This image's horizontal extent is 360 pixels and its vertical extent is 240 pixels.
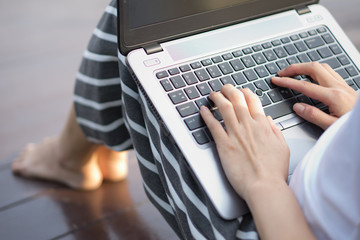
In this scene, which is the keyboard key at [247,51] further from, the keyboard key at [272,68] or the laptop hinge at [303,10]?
the laptop hinge at [303,10]

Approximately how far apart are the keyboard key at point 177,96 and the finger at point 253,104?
0.08 meters

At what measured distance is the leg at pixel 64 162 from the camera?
3.13 ft

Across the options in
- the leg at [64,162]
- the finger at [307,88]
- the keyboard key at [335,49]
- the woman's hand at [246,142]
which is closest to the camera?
the woman's hand at [246,142]

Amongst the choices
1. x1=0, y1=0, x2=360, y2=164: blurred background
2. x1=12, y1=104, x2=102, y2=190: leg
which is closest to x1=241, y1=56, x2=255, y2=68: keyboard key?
x1=12, y1=104, x2=102, y2=190: leg

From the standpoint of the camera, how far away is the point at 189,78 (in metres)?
0.58

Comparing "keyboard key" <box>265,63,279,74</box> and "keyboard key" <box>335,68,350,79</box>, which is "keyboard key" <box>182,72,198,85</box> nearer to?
"keyboard key" <box>265,63,279,74</box>

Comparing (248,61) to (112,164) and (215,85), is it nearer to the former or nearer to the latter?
(215,85)

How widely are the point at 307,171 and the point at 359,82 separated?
28 cm

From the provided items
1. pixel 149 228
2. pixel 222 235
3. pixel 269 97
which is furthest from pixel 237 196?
pixel 149 228

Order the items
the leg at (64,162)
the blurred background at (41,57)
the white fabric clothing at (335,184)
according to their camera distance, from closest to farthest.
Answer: the white fabric clothing at (335,184)
the leg at (64,162)
the blurred background at (41,57)

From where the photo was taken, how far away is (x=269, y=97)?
1.95ft

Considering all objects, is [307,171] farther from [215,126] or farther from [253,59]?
[253,59]

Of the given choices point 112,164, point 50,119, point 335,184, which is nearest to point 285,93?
point 335,184

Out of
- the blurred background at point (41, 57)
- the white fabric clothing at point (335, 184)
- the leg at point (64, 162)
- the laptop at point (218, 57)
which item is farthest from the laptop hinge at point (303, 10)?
the blurred background at point (41, 57)
